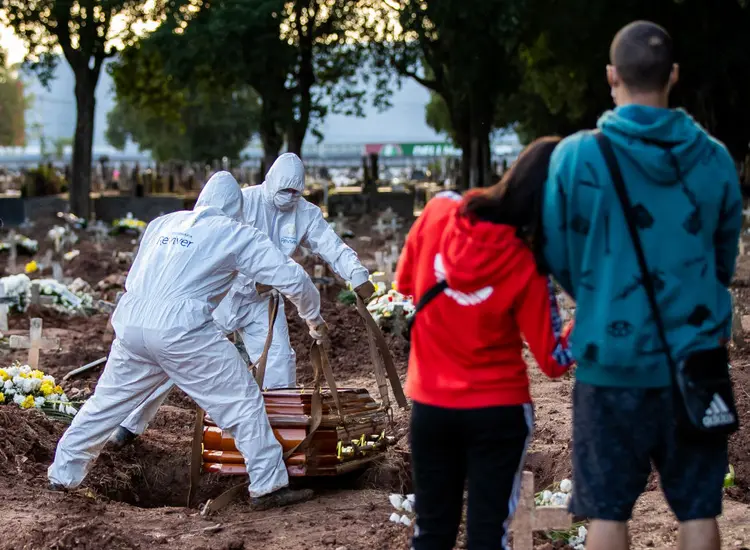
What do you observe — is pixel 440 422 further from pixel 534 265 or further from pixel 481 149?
pixel 481 149

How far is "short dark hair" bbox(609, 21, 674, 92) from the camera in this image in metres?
3.60

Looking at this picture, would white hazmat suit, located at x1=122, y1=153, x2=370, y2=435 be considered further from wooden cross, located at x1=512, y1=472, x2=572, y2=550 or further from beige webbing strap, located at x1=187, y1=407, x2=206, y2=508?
wooden cross, located at x1=512, y1=472, x2=572, y2=550

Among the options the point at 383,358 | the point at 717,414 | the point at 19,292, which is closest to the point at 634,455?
the point at 717,414

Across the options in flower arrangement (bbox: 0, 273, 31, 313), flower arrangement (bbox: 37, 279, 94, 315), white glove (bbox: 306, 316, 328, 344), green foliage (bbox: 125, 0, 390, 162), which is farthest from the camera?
green foliage (bbox: 125, 0, 390, 162)

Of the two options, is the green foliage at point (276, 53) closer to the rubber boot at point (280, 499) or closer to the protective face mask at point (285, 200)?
the protective face mask at point (285, 200)

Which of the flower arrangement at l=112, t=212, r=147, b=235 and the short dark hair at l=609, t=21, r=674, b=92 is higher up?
the short dark hair at l=609, t=21, r=674, b=92

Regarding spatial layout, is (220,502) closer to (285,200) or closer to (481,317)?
(285,200)

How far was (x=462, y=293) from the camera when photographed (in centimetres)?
383

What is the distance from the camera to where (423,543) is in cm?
403

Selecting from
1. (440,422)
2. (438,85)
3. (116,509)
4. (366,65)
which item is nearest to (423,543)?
(440,422)

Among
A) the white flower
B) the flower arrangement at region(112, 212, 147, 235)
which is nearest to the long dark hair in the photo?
the white flower

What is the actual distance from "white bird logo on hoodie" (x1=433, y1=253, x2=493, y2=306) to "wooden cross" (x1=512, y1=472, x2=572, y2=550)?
98 cm

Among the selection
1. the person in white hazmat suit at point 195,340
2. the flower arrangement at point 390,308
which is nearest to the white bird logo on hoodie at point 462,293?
the person in white hazmat suit at point 195,340

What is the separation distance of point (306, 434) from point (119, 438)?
1343 millimetres
